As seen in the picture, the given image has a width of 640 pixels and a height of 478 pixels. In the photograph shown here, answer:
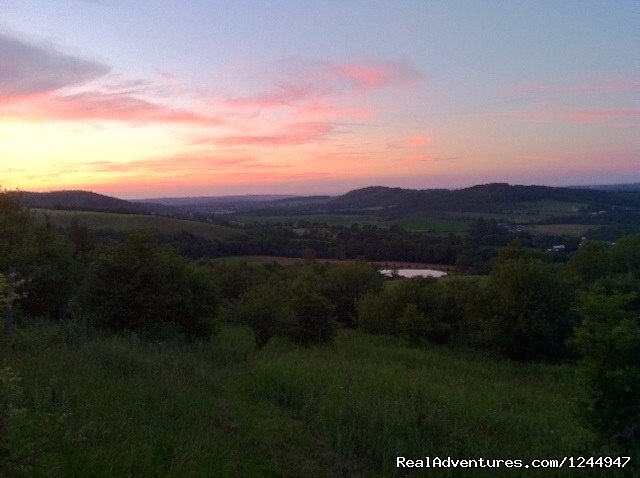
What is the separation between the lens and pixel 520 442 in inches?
332

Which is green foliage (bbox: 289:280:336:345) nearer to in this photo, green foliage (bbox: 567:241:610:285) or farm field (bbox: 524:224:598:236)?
green foliage (bbox: 567:241:610:285)

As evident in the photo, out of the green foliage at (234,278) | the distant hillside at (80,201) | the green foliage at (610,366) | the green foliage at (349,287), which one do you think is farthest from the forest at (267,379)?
the distant hillside at (80,201)

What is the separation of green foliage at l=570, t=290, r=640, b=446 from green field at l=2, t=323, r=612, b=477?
463 millimetres

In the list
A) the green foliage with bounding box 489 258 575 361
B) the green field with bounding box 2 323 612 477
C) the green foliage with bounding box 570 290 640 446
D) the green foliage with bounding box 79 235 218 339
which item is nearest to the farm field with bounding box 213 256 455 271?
the green foliage with bounding box 489 258 575 361

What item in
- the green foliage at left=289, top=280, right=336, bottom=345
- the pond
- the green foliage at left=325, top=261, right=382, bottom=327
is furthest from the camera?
the pond

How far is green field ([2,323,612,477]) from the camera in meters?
6.52

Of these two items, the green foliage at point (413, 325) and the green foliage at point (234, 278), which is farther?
the green foliage at point (234, 278)

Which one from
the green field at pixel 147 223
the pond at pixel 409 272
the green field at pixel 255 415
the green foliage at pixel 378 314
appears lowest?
the pond at pixel 409 272

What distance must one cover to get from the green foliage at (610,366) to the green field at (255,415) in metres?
0.46

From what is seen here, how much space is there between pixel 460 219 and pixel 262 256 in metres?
47.9

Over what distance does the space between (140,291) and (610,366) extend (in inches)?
550

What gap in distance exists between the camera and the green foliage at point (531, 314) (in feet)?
81.1

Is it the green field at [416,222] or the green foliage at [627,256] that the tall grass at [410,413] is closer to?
the green foliage at [627,256]

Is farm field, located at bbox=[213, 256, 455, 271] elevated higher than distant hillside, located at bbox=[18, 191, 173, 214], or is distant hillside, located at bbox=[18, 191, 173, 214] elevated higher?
distant hillside, located at bbox=[18, 191, 173, 214]
